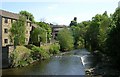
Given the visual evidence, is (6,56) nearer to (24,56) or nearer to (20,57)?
(20,57)

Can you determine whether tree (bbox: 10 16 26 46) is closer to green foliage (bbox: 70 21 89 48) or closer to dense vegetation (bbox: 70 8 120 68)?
dense vegetation (bbox: 70 8 120 68)

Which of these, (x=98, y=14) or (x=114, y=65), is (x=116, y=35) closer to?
(x=114, y=65)

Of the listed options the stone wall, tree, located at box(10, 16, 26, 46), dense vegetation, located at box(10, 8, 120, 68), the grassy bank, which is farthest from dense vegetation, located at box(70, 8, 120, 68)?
the stone wall

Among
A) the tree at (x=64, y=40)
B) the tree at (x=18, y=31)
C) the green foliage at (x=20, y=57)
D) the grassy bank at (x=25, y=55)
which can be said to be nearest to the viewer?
the green foliage at (x=20, y=57)

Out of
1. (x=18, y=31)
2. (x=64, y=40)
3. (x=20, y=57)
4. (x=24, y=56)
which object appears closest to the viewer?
(x=20, y=57)

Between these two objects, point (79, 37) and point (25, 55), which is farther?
point (79, 37)

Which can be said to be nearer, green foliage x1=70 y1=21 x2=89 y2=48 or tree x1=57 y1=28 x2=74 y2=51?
tree x1=57 y1=28 x2=74 y2=51

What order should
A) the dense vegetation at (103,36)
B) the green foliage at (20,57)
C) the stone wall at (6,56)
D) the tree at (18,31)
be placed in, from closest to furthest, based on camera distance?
the dense vegetation at (103,36) < the stone wall at (6,56) < the green foliage at (20,57) < the tree at (18,31)

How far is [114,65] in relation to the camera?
45031mm

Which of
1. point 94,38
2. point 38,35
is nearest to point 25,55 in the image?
point 38,35

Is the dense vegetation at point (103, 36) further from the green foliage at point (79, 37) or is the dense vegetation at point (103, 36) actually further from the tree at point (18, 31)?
the tree at point (18, 31)

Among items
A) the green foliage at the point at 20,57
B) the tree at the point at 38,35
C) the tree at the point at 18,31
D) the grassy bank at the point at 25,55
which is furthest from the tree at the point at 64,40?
the tree at the point at 18,31

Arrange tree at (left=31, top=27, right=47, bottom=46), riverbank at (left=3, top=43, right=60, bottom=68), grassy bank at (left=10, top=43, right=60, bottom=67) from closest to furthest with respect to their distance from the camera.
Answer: riverbank at (left=3, top=43, right=60, bottom=68) < grassy bank at (left=10, top=43, right=60, bottom=67) < tree at (left=31, top=27, right=47, bottom=46)

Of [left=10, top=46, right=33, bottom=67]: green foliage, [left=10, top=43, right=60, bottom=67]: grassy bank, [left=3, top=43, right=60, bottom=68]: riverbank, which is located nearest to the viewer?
[left=3, top=43, right=60, bottom=68]: riverbank
